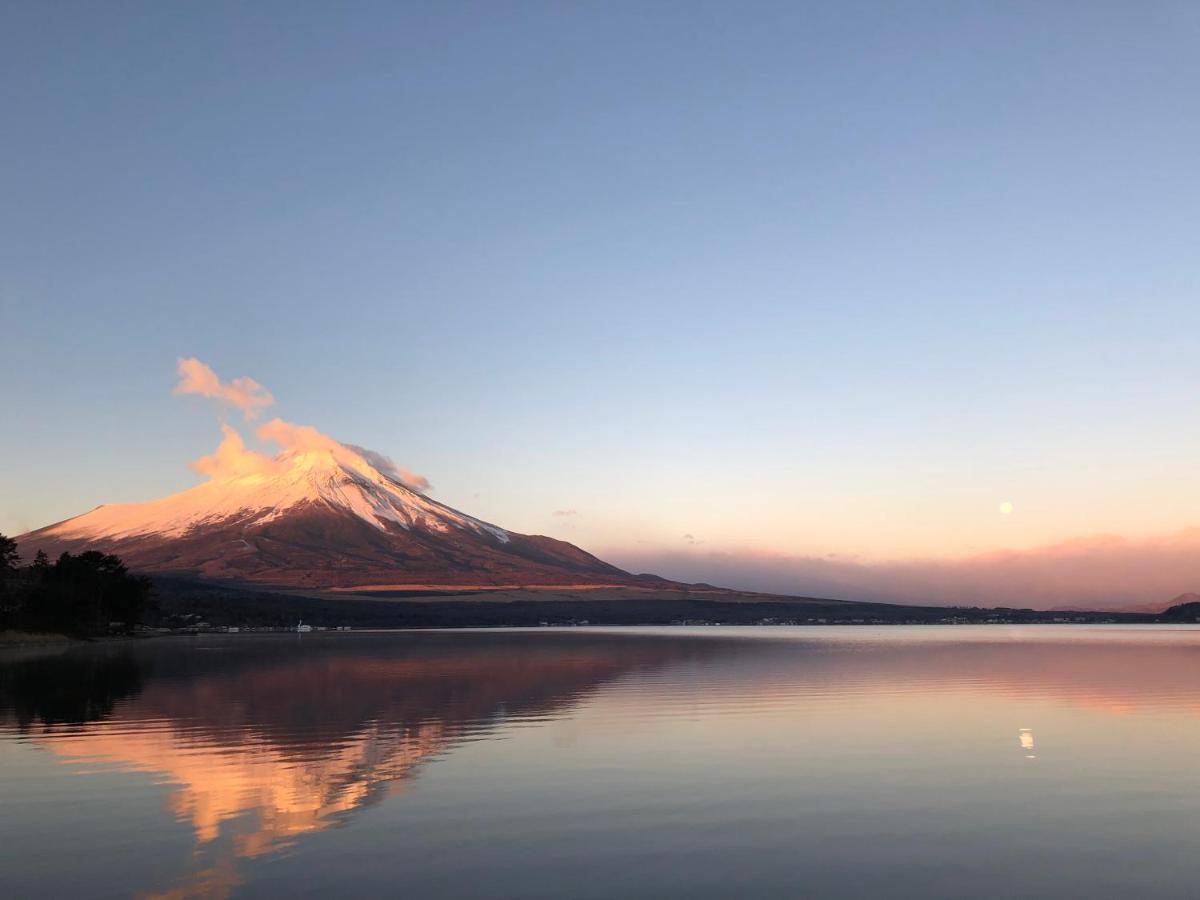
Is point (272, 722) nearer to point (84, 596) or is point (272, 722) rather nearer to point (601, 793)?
point (601, 793)

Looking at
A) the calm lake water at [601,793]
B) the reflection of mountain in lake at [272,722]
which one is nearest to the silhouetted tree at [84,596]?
the reflection of mountain in lake at [272,722]

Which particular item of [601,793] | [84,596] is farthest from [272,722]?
[84,596]

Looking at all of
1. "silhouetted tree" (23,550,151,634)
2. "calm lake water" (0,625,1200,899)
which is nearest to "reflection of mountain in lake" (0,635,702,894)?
"calm lake water" (0,625,1200,899)

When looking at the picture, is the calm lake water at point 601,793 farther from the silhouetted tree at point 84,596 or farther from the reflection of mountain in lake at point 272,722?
the silhouetted tree at point 84,596

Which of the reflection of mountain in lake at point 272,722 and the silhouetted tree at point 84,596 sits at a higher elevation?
the silhouetted tree at point 84,596

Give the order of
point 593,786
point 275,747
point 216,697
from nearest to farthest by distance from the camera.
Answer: point 593,786 < point 275,747 < point 216,697

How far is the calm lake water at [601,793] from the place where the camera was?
15031 mm

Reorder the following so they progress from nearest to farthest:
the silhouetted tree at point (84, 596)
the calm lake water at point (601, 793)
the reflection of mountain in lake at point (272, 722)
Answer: the calm lake water at point (601, 793)
the reflection of mountain in lake at point (272, 722)
the silhouetted tree at point (84, 596)

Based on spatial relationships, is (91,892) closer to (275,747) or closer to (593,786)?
(593,786)

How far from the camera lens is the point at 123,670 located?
65.8m

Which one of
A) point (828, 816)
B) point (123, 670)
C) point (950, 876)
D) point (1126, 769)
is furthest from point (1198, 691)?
point (123, 670)

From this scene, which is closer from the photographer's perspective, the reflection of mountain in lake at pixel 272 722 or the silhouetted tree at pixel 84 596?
the reflection of mountain in lake at pixel 272 722

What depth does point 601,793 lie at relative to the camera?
21.8m

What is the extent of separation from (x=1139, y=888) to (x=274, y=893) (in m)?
12.1
